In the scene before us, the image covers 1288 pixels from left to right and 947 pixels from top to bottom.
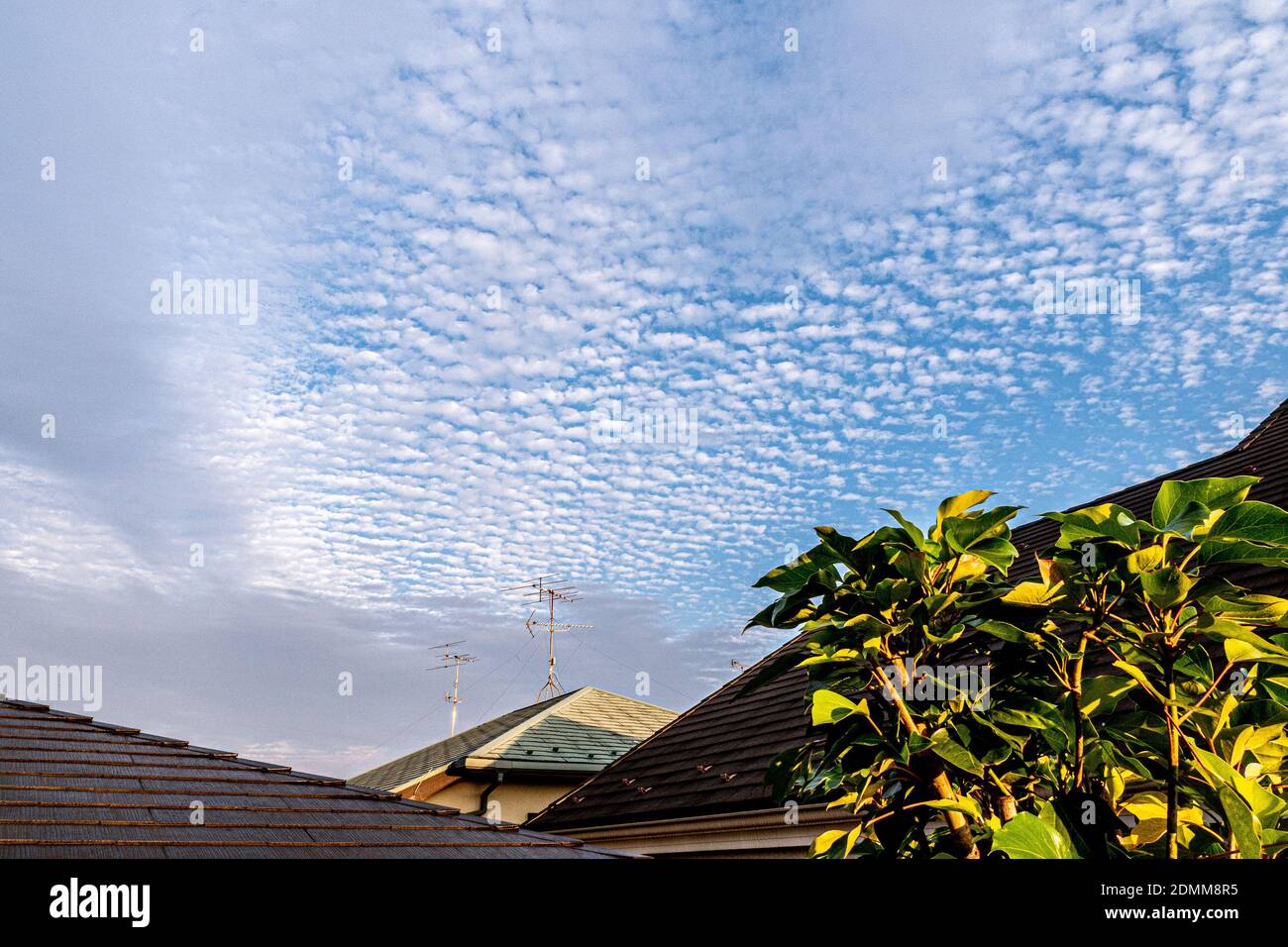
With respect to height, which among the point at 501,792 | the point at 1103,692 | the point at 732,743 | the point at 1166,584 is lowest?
the point at 501,792

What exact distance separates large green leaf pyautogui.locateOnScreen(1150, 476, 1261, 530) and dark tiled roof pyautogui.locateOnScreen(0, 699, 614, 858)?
332 centimetres

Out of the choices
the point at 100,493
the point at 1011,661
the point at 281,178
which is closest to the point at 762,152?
the point at 281,178

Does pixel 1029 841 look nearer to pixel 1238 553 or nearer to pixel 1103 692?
pixel 1103 692

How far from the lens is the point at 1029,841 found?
1.58 m

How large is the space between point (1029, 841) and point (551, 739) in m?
14.2

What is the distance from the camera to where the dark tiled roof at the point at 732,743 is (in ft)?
23.2

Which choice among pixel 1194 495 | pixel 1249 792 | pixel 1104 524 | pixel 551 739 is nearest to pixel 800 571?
pixel 1104 524

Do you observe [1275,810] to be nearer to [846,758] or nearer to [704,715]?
[846,758]

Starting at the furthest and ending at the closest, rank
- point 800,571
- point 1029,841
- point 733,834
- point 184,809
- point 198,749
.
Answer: point 733,834 → point 198,749 → point 184,809 → point 800,571 → point 1029,841

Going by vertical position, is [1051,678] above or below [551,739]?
above

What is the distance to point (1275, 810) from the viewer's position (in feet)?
5.35

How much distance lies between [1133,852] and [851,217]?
30.7ft

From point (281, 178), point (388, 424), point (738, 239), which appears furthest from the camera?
point (388, 424)

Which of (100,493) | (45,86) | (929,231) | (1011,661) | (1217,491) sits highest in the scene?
(45,86)
